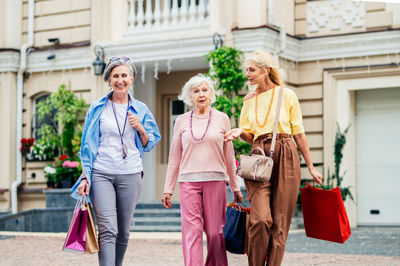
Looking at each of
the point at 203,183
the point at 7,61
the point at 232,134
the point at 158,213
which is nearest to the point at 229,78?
the point at 158,213

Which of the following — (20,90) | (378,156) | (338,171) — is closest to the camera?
(338,171)

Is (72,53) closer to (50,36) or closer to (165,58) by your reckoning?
(50,36)

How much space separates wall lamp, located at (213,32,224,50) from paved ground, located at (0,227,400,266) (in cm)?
377

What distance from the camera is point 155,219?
12711 mm

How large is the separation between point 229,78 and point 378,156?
323 cm

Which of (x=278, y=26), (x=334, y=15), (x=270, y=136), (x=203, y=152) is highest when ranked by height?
(x=334, y=15)

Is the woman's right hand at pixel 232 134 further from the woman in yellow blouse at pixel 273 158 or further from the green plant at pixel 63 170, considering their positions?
the green plant at pixel 63 170

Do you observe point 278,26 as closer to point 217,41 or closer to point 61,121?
point 217,41

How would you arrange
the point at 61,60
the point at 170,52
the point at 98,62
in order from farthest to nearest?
the point at 61,60
the point at 98,62
the point at 170,52

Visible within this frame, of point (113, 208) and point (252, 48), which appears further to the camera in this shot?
point (252, 48)

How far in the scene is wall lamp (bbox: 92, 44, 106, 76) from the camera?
1422 cm

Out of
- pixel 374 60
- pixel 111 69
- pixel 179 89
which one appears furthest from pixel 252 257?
pixel 179 89

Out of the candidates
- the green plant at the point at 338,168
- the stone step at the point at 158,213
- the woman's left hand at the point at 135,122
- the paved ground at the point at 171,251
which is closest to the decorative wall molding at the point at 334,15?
the green plant at the point at 338,168

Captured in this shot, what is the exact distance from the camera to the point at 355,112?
13539 mm
